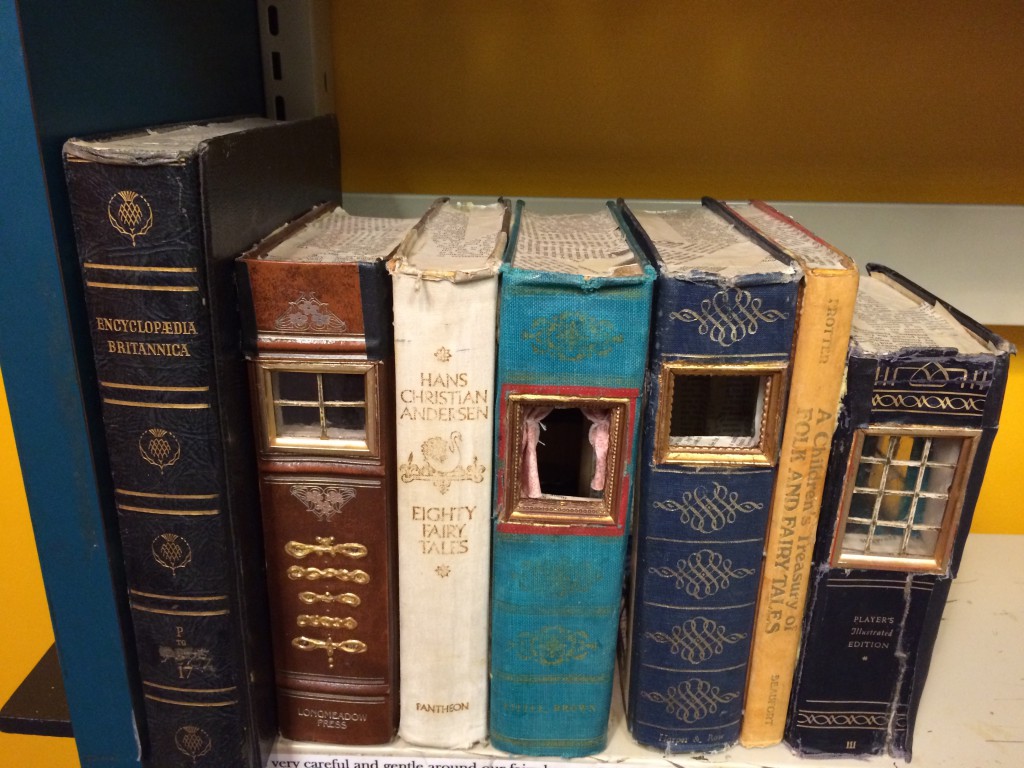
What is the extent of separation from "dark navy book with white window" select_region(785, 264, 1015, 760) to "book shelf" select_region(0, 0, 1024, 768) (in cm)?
6

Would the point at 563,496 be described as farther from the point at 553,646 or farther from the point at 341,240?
the point at 341,240

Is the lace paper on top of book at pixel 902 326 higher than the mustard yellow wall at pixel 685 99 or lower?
lower

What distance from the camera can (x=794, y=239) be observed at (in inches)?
22.7

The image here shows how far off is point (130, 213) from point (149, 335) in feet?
0.24

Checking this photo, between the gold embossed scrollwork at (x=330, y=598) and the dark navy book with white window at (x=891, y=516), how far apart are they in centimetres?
34

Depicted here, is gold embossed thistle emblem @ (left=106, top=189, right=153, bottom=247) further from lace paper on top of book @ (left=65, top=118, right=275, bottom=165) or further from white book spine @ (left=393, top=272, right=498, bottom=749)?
white book spine @ (left=393, top=272, right=498, bottom=749)

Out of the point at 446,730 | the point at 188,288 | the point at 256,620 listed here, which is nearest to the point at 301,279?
the point at 188,288

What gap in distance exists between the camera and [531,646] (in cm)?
57

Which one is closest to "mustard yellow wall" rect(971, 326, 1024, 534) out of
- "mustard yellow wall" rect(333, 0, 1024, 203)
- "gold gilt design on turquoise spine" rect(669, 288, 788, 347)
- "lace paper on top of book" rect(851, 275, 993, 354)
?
"mustard yellow wall" rect(333, 0, 1024, 203)

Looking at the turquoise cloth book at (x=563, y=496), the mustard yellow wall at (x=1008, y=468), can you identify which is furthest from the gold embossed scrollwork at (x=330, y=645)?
the mustard yellow wall at (x=1008, y=468)

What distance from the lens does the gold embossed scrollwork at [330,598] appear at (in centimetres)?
56

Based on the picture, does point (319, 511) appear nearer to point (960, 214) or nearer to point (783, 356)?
point (783, 356)

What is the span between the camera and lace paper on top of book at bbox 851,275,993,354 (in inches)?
20.5

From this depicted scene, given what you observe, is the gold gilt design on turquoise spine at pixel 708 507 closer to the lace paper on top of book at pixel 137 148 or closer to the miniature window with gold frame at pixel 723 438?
the miniature window with gold frame at pixel 723 438
